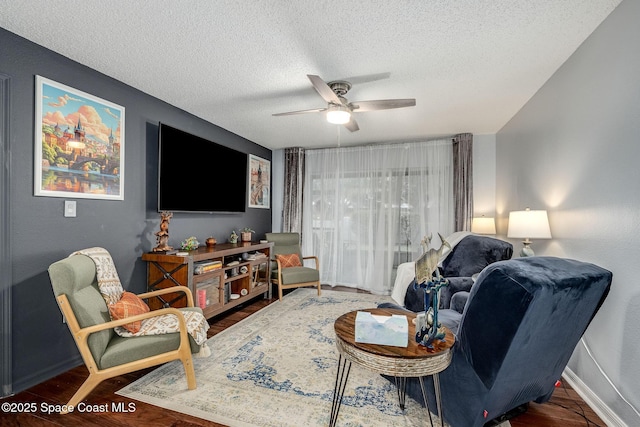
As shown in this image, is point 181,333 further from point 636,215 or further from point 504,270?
point 636,215

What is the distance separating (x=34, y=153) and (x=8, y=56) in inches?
25.7

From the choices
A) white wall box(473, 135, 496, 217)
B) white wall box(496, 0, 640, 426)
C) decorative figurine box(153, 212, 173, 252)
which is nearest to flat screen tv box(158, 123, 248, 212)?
decorative figurine box(153, 212, 173, 252)

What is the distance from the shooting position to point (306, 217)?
5.24 metres

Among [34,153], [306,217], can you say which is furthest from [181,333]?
[306,217]

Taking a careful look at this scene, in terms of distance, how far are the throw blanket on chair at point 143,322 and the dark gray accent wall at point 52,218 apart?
0.39 m

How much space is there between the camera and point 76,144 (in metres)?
2.35

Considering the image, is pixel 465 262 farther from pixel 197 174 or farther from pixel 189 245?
pixel 197 174

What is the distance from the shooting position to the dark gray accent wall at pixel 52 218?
6.61ft

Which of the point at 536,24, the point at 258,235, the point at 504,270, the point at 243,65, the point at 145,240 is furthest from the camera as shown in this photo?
the point at 258,235

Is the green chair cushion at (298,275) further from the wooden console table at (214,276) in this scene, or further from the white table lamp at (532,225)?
the white table lamp at (532,225)

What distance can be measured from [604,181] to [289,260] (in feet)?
11.9

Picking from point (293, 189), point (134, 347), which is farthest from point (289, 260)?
point (134, 347)

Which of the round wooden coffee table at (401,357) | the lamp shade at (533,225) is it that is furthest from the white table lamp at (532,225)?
the round wooden coffee table at (401,357)

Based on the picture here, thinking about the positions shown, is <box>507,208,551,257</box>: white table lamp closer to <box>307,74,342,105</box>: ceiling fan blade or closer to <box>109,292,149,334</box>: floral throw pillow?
<box>307,74,342,105</box>: ceiling fan blade
